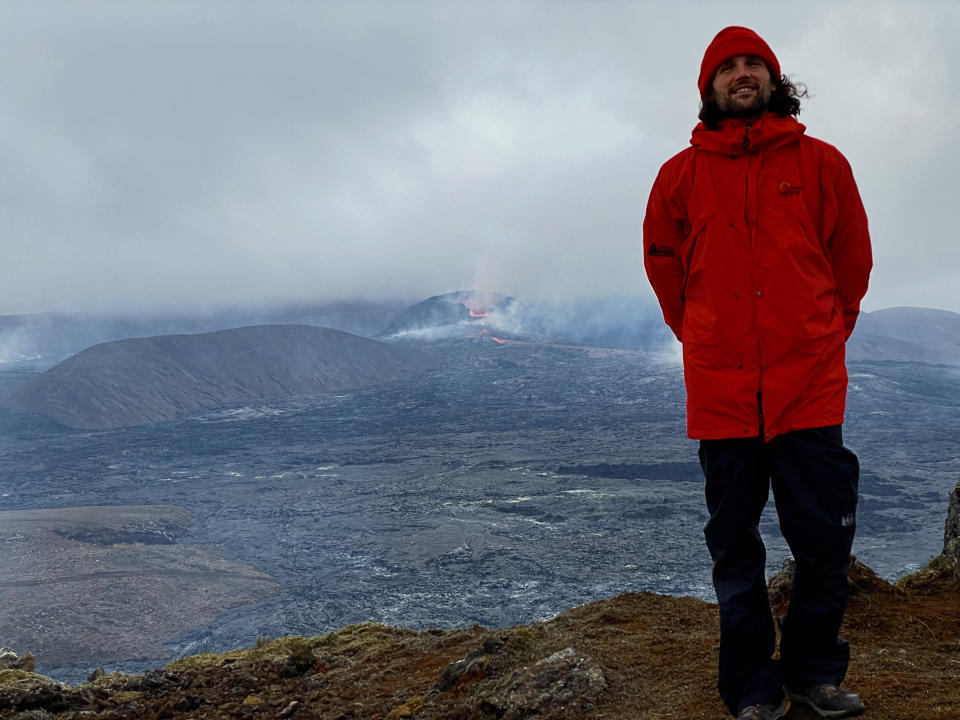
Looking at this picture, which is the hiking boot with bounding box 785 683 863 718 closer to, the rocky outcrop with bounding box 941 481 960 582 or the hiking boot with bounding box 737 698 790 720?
the hiking boot with bounding box 737 698 790 720

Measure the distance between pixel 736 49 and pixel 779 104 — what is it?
271 millimetres

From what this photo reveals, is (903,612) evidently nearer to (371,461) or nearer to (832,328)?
(832,328)

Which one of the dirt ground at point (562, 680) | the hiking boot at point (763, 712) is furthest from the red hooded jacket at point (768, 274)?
the dirt ground at point (562, 680)

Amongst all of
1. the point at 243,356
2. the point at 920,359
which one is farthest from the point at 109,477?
the point at 920,359

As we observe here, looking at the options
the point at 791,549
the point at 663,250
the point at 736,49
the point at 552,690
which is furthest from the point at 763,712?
the point at 736,49

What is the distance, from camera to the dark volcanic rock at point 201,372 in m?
107

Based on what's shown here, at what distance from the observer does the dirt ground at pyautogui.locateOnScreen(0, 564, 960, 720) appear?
11.9 feet

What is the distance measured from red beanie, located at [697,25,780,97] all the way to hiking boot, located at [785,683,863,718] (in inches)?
94.9

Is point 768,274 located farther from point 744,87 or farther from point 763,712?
point 763,712

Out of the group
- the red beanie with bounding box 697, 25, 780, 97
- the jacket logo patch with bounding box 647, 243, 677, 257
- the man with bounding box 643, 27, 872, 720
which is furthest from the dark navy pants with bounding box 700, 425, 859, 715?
the red beanie with bounding box 697, 25, 780, 97

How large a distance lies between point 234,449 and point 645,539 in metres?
54.7

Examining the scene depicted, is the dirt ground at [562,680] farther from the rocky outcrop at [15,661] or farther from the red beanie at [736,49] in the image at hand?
the red beanie at [736,49]

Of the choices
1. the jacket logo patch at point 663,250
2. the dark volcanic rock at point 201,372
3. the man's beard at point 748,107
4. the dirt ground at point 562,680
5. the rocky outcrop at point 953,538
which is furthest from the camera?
the dark volcanic rock at point 201,372

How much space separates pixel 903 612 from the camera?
504 cm
